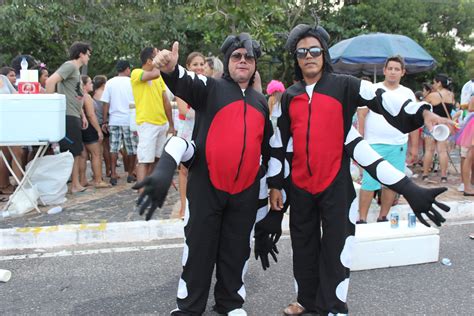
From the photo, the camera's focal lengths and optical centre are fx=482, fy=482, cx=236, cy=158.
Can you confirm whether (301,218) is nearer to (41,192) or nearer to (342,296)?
(342,296)

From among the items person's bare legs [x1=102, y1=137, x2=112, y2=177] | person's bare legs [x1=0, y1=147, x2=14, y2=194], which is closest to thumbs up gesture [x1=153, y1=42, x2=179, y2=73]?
person's bare legs [x1=0, y1=147, x2=14, y2=194]

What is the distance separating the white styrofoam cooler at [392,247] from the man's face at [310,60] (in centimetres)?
161

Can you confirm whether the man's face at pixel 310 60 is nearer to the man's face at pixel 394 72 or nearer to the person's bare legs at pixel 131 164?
the man's face at pixel 394 72

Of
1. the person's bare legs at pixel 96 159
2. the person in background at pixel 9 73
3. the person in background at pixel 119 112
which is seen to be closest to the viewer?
the person in background at pixel 9 73

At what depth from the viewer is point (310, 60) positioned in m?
2.89

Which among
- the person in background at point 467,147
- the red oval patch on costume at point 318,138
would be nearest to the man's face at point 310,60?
the red oval patch on costume at point 318,138

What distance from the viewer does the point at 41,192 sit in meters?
5.81

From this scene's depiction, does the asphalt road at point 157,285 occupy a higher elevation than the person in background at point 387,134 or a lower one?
lower

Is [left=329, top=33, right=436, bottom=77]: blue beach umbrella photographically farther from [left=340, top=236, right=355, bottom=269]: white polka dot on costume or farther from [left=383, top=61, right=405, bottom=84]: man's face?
[left=340, top=236, right=355, bottom=269]: white polka dot on costume

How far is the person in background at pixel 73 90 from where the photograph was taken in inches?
236

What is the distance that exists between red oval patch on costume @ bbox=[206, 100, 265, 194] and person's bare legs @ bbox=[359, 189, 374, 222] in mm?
2332

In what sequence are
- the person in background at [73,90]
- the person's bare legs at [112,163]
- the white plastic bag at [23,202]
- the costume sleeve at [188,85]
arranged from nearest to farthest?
the costume sleeve at [188,85] < the white plastic bag at [23,202] < the person in background at [73,90] < the person's bare legs at [112,163]

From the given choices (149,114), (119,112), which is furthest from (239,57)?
(119,112)

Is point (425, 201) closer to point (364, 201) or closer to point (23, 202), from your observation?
point (364, 201)
